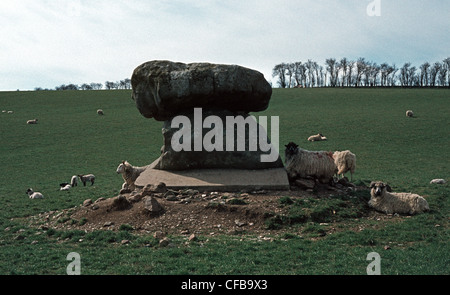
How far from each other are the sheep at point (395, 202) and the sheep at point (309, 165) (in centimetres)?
171

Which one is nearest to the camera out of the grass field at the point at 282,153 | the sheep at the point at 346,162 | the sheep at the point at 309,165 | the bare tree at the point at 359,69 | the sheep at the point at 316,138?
the grass field at the point at 282,153

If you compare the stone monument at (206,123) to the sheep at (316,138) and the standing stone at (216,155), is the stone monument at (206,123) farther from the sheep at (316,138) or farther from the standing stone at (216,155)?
the sheep at (316,138)

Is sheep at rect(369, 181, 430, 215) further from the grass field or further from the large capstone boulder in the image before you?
the large capstone boulder

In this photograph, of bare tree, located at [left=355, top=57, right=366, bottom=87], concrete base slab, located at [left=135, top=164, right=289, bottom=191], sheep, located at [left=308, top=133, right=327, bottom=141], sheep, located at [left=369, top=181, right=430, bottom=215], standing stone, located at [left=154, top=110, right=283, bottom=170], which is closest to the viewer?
sheep, located at [left=369, top=181, right=430, bottom=215]

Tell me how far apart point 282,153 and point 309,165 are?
13939 millimetres

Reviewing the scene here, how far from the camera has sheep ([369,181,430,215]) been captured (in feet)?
37.9

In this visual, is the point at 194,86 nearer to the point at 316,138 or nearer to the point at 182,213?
the point at 182,213

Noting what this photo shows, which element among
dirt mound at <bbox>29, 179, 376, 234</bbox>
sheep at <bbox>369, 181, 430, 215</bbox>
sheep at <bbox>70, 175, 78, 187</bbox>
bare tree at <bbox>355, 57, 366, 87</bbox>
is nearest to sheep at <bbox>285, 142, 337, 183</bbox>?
dirt mound at <bbox>29, 179, 376, 234</bbox>

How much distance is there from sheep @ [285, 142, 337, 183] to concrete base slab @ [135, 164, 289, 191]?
1.36 ft

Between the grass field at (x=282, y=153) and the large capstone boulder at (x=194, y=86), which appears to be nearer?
the grass field at (x=282, y=153)

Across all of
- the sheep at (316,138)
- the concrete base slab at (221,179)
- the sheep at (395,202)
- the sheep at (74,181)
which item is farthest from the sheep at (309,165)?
the sheep at (316,138)

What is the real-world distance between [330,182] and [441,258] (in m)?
6.03

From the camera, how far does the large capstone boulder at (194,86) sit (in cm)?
1348
